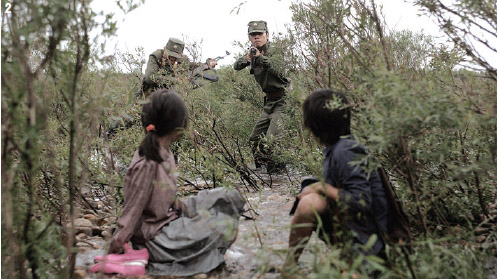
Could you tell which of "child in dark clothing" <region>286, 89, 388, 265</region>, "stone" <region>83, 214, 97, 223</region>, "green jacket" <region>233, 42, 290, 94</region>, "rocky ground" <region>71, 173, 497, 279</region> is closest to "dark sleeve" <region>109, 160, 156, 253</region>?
"rocky ground" <region>71, 173, 497, 279</region>

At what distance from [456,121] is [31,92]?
1848mm

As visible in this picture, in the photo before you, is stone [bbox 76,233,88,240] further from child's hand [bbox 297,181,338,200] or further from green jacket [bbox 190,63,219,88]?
green jacket [bbox 190,63,219,88]

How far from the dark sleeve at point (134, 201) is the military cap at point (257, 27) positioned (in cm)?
426

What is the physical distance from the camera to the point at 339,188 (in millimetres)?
2383

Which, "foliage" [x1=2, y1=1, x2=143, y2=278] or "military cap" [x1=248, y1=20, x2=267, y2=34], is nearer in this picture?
"foliage" [x1=2, y1=1, x2=143, y2=278]

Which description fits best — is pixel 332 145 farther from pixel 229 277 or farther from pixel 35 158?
pixel 35 158

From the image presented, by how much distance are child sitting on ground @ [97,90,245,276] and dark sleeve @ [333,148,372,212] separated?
0.68 meters

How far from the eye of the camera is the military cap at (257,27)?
6.55 meters

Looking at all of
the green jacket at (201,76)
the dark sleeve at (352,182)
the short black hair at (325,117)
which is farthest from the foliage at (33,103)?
the green jacket at (201,76)

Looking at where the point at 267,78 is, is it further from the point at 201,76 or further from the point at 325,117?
the point at 325,117

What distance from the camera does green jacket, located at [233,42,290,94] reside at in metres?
6.28

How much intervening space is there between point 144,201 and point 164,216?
0.20 meters

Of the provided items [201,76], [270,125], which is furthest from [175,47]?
[270,125]

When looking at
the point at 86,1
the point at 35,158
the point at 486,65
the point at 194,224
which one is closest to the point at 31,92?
the point at 35,158
